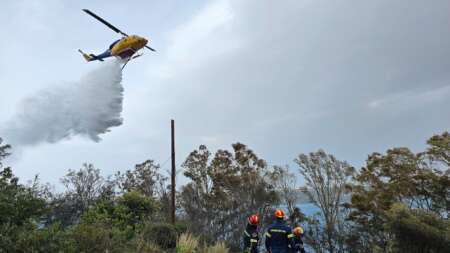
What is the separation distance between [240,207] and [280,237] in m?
24.3

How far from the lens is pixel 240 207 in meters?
32.3

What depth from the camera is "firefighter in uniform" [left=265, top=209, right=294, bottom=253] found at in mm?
8445

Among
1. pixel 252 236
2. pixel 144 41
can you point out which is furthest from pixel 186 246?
pixel 144 41

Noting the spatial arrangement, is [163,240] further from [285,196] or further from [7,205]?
[285,196]

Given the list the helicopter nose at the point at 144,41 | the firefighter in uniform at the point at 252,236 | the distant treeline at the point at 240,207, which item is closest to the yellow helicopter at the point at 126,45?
the helicopter nose at the point at 144,41

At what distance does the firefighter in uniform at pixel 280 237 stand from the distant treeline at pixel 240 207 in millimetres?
3275

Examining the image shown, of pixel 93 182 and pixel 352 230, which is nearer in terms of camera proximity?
pixel 352 230

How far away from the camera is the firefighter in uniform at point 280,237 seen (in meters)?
8.45

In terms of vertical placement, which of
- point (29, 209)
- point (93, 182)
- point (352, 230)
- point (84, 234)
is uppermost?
point (93, 182)

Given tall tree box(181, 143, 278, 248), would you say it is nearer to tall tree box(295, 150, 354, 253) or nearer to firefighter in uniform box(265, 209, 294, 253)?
tall tree box(295, 150, 354, 253)

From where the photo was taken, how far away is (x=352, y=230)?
28.9 m

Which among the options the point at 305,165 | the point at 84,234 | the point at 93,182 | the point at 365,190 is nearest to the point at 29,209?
the point at 84,234

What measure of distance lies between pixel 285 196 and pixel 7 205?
87.6 feet

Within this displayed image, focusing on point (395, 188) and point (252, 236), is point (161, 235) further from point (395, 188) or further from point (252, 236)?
point (395, 188)
